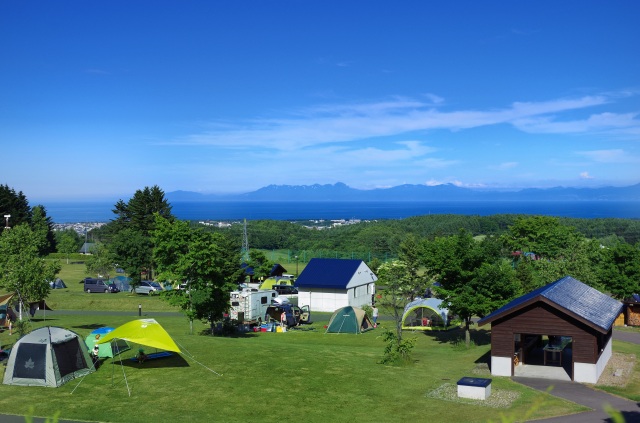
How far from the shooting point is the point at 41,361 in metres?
20.4

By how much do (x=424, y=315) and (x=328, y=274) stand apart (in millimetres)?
11713

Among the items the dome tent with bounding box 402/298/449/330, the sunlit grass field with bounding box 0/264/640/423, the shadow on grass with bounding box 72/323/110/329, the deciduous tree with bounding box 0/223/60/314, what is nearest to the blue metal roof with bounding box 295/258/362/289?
the dome tent with bounding box 402/298/449/330

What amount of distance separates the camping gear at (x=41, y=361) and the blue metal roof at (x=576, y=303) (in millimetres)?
15814

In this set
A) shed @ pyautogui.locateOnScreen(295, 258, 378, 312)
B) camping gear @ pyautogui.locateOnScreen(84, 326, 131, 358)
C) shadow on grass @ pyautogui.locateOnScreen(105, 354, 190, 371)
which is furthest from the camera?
shed @ pyautogui.locateOnScreen(295, 258, 378, 312)

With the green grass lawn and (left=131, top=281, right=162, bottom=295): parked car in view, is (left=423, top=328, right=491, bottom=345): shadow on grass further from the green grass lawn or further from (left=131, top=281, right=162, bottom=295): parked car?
(left=131, top=281, right=162, bottom=295): parked car

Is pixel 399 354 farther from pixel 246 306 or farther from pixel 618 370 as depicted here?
pixel 246 306

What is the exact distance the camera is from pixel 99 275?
61594mm

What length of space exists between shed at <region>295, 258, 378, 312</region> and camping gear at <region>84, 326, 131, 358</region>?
23100 millimetres

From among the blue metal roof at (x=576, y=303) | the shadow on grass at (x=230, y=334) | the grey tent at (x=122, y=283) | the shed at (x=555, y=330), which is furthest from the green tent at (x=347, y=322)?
the grey tent at (x=122, y=283)

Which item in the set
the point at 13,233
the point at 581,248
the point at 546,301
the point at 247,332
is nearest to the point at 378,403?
the point at 546,301

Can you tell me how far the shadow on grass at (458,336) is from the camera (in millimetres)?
32016

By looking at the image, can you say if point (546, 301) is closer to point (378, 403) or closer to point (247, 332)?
point (378, 403)

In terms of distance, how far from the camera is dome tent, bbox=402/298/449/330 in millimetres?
37844

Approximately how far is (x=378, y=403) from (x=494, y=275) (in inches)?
473
